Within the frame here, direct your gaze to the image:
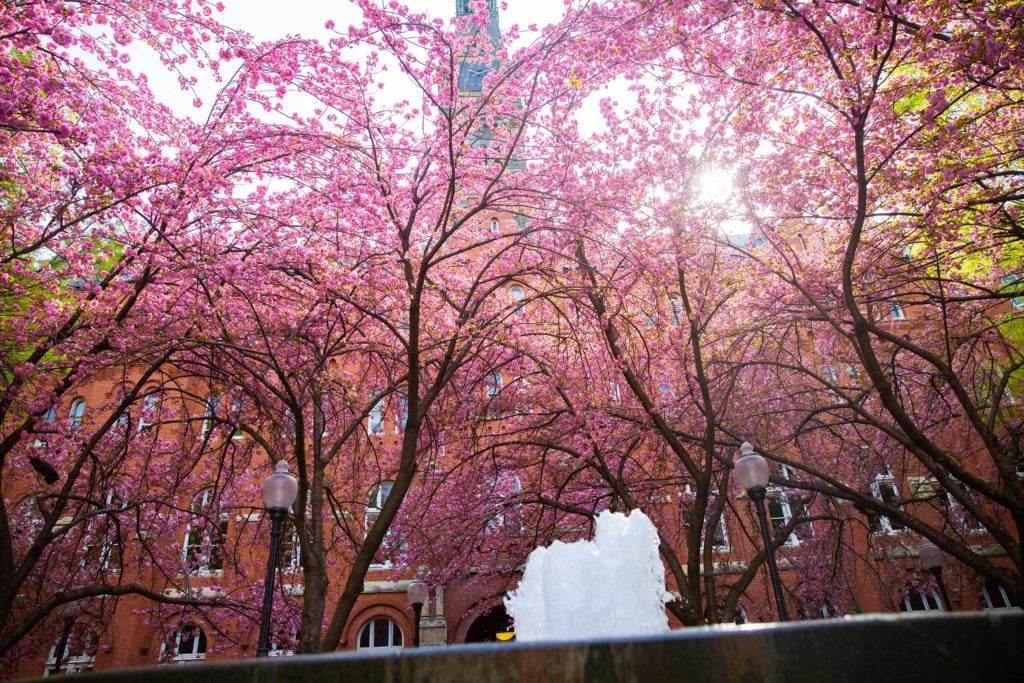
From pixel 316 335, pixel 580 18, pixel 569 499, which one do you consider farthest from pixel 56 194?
pixel 569 499

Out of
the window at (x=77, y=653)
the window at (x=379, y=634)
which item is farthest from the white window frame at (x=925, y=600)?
the window at (x=77, y=653)

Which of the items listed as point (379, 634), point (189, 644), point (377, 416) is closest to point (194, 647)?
point (189, 644)

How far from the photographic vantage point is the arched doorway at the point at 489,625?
74.4 ft

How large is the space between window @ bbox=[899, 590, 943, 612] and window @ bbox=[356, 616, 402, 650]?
17487 millimetres

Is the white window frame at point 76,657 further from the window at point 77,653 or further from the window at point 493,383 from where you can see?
the window at point 493,383

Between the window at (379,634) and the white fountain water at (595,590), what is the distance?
17498mm

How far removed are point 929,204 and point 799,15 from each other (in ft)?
15.4

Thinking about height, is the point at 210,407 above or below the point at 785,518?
above

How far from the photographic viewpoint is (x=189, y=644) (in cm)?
2086

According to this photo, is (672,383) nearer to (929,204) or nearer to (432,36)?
(929,204)

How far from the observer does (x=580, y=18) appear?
29.0 ft

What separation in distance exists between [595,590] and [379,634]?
59.7 ft

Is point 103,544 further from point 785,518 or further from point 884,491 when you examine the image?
point 884,491

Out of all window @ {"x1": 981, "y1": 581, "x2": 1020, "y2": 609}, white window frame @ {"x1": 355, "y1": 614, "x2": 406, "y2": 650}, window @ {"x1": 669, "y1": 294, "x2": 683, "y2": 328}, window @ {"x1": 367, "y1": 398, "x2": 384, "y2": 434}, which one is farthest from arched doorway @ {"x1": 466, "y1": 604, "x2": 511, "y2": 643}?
window @ {"x1": 981, "y1": 581, "x2": 1020, "y2": 609}
